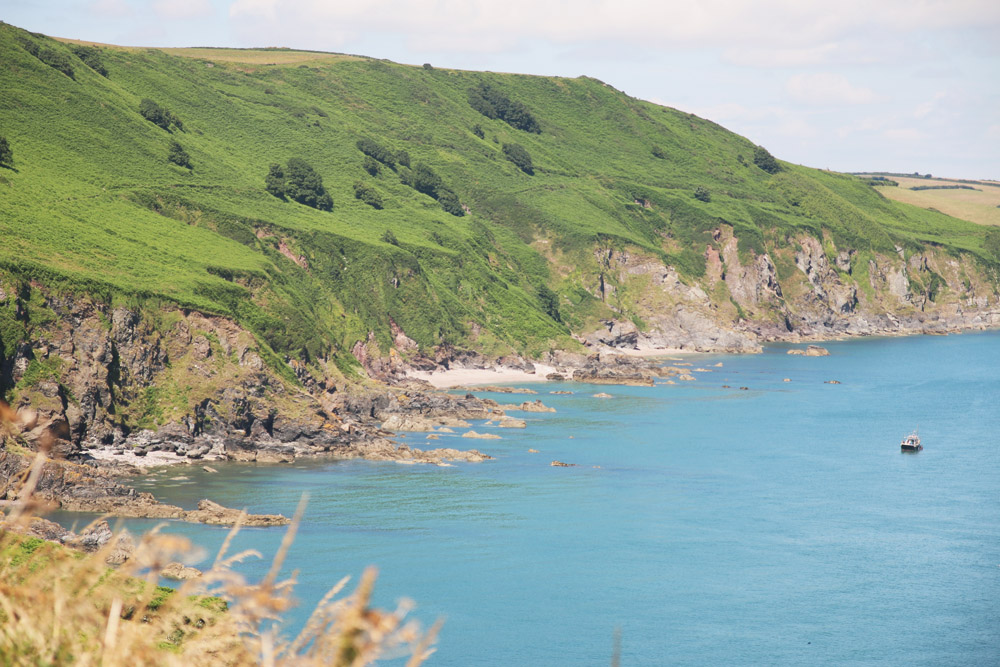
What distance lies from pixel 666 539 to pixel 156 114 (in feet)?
413

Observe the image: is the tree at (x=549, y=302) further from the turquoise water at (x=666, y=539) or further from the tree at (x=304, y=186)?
the turquoise water at (x=666, y=539)

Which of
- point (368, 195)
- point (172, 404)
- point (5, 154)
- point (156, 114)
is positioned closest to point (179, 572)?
point (172, 404)

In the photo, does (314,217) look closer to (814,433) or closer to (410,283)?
(410,283)

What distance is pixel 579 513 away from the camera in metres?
83.5

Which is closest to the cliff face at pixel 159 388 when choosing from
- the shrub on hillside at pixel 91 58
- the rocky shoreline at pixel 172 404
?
the rocky shoreline at pixel 172 404

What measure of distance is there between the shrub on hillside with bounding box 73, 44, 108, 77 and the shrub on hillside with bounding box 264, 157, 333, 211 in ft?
112

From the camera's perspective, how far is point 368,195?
184 metres

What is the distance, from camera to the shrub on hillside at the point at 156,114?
16950cm

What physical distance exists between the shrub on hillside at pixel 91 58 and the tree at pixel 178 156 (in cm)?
2772

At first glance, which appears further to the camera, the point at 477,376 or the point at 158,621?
the point at 477,376

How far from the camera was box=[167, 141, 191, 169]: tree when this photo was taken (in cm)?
15712

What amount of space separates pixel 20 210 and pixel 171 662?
111386 mm

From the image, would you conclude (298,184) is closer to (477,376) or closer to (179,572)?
(477,376)

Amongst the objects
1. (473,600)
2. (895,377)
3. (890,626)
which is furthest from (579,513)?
(895,377)
